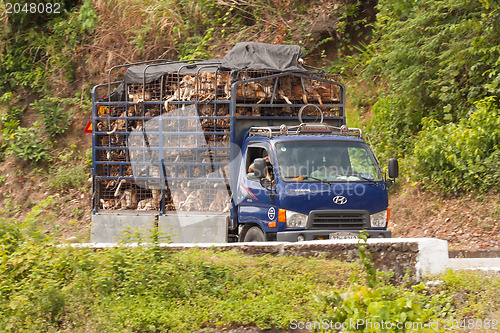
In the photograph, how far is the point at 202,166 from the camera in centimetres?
1108

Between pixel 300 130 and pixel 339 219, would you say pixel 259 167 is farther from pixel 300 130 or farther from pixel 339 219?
pixel 339 219

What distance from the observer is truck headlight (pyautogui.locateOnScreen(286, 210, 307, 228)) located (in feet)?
Answer: 29.9

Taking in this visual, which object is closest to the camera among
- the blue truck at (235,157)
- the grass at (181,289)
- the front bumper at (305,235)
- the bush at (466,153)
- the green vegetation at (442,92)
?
the grass at (181,289)

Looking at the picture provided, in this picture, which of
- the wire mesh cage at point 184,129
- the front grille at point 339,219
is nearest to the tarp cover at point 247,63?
the wire mesh cage at point 184,129

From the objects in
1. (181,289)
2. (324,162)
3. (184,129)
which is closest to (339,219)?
(324,162)

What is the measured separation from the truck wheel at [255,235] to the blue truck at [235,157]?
0.07ft

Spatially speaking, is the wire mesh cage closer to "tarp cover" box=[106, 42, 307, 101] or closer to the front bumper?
"tarp cover" box=[106, 42, 307, 101]

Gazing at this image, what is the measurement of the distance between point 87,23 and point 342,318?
19.4 meters

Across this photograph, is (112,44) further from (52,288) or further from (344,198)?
(52,288)

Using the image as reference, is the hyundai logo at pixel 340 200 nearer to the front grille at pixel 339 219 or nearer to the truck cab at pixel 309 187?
the truck cab at pixel 309 187

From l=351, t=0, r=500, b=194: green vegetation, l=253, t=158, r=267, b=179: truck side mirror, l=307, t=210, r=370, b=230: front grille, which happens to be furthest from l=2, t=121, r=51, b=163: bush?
l=307, t=210, r=370, b=230: front grille

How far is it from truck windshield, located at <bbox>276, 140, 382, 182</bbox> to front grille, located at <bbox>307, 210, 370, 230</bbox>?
54cm

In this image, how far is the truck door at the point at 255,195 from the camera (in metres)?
9.38

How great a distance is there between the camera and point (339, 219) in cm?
926
